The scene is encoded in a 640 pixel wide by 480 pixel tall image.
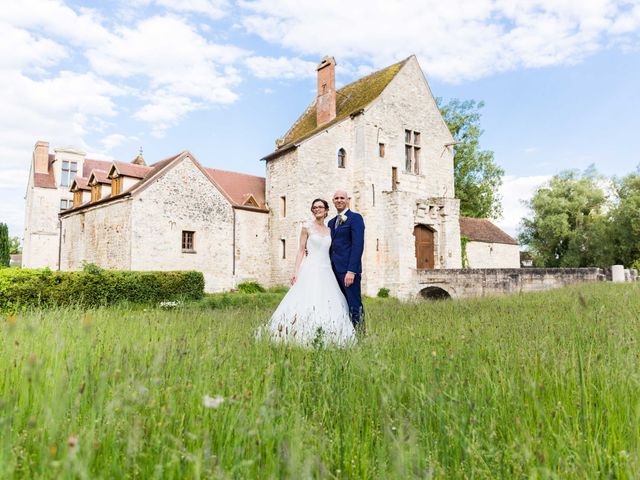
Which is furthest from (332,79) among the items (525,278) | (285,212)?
(525,278)

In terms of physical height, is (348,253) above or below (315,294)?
above

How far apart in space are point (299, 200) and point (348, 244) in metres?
17.0

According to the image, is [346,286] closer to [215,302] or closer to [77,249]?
[215,302]

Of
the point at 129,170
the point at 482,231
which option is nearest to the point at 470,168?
the point at 482,231

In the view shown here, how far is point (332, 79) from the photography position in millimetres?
26438

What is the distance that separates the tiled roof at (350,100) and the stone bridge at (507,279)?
33.0ft

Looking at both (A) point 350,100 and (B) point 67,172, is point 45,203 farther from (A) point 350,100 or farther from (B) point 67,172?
(A) point 350,100

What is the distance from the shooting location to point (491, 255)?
35312mm

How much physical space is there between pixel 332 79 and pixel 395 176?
21.8 ft

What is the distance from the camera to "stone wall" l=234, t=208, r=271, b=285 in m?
24.4

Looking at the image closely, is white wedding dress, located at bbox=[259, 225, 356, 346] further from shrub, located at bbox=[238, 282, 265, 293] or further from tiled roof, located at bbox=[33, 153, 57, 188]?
tiled roof, located at bbox=[33, 153, 57, 188]

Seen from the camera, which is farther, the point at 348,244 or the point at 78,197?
the point at 78,197

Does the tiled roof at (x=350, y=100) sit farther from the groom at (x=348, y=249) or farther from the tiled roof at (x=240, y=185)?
the groom at (x=348, y=249)

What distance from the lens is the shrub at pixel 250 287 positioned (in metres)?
23.6
